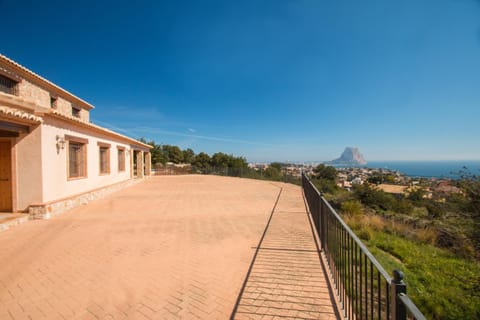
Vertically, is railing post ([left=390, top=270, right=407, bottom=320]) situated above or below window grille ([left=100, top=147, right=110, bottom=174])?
below

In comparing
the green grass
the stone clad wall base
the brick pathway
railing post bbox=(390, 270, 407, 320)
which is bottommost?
the green grass

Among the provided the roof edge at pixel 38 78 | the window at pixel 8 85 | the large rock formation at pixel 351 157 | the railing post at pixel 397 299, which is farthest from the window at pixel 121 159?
the large rock formation at pixel 351 157

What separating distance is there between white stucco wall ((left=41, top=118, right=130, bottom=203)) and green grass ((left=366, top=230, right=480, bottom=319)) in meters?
9.83

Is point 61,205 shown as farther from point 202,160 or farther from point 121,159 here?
point 202,160

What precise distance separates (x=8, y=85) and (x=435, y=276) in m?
17.6

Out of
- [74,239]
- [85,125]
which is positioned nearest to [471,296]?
[74,239]

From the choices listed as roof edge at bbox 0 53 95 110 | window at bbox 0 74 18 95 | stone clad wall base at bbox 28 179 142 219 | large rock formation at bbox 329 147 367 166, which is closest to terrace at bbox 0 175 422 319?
stone clad wall base at bbox 28 179 142 219

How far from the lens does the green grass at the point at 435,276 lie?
12.0 ft

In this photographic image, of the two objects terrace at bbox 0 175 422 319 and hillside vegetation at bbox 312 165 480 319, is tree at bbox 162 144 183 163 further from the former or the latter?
hillside vegetation at bbox 312 165 480 319

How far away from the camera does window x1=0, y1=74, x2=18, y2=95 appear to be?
33.2ft

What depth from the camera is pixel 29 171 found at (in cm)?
670

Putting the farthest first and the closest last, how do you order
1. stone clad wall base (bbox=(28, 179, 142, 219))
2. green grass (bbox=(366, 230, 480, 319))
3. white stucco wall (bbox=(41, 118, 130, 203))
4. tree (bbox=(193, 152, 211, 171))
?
tree (bbox=(193, 152, 211, 171))
white stucco wall (bbox=(41, 118, 130, 203))
stone clad wall base (bbox=(28, 179, 142, 219))
green grass (bbox=(366, 230, 480, 319))

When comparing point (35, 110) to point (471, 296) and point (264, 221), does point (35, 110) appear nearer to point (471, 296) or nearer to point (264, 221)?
point (264, 221)

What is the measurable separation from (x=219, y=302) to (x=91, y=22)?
15.2 m
